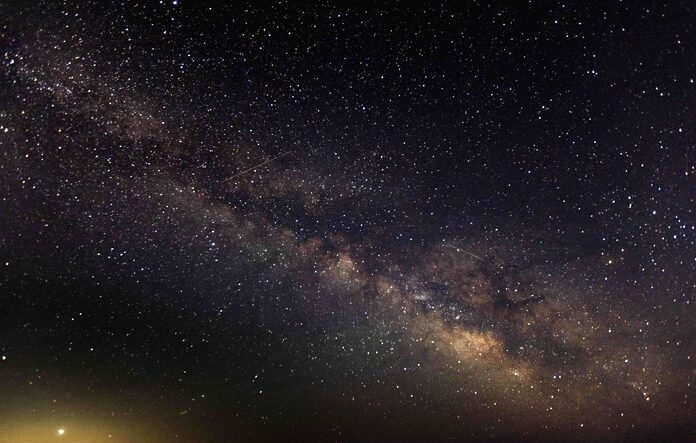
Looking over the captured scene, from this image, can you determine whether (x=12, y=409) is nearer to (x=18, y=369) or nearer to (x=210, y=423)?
(x=18, y=369)

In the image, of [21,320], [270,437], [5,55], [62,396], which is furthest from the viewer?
[270,437]

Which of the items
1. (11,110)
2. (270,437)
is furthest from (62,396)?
(270,437)

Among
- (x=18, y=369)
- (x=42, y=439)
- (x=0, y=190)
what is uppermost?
(x=0, y=190)

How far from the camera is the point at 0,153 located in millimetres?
3172

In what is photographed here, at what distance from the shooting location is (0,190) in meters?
3.51

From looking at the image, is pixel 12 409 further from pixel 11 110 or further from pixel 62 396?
pixel 11 110

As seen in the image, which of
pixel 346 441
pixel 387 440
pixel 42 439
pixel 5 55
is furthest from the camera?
pixel 387 440

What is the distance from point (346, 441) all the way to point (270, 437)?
578 cm

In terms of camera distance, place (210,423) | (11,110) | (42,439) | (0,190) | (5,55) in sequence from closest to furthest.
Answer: (5,55)
(11,110)
(0,190)
(42,439)
(210,423)

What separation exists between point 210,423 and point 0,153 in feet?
55.3

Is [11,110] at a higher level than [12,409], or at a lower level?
higher

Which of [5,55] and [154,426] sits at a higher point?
[5,55]

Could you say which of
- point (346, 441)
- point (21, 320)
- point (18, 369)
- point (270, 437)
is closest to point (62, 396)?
point (18, 369)

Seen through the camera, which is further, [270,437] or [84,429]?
[270,437]
